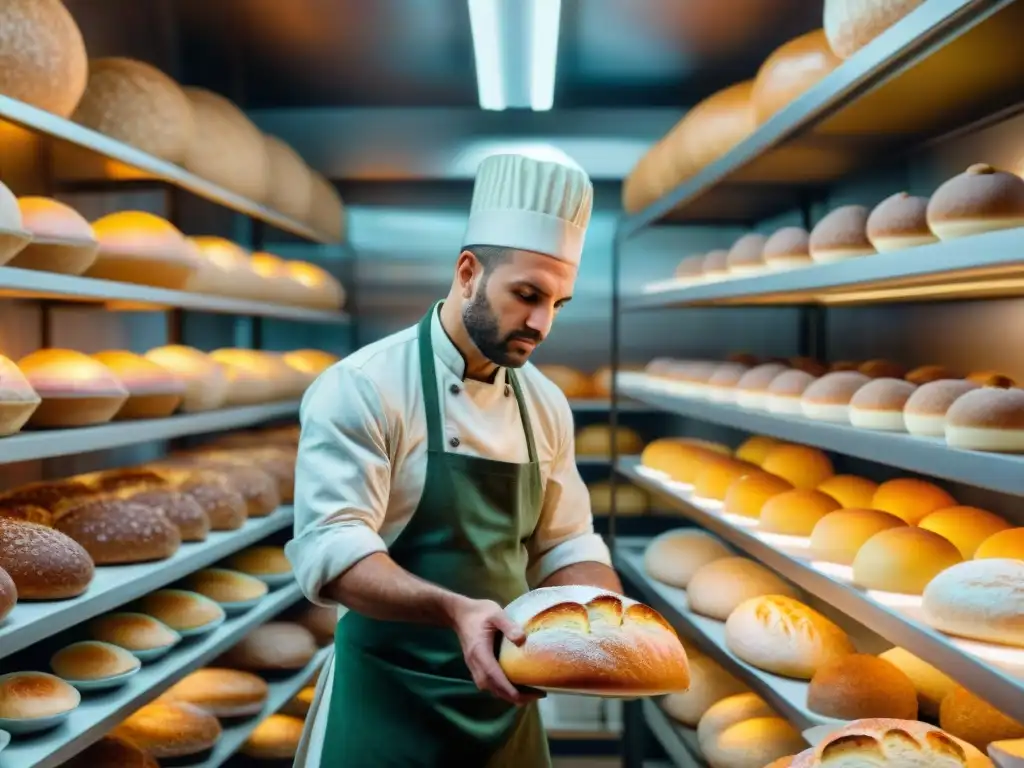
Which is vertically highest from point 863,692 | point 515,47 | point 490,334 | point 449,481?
point 515,47

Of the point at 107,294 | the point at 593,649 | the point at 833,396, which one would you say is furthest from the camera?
the point at 107,294

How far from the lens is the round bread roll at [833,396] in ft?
7.33

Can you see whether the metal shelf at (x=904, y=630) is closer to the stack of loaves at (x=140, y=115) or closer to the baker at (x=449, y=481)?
the baker at (x=449, y=481)

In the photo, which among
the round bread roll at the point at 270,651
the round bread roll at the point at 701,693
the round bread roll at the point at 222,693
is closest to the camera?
the round bread roll at the point at 222,693

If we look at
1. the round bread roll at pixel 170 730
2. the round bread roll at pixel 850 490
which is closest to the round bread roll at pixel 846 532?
the round bread roll at pixel 850 490

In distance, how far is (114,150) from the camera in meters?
2.50

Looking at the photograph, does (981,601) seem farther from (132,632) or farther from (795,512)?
(132,632)

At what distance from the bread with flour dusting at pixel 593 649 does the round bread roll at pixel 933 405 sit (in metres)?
0.63

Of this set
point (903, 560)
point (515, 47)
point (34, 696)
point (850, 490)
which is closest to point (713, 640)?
point (850, 490)

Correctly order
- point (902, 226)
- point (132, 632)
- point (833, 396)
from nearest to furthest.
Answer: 1. point (902, 226)
2. point (833, 396)
3. point (132, 632)

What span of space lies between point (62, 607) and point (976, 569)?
1.56 metres

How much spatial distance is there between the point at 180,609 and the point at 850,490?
1.70 meters

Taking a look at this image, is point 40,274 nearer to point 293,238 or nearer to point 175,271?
point 175,271

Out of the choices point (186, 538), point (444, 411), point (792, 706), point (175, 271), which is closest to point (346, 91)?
point (175, 271)
